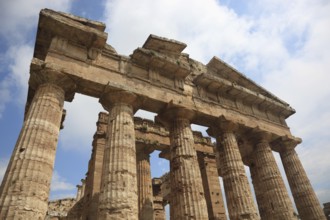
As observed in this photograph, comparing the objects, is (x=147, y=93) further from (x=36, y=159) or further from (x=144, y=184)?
(x=144, y=184)

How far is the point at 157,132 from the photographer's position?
1639cm

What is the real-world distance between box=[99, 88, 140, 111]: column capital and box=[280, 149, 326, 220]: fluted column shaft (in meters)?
10.0

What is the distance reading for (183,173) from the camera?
33.7 feet

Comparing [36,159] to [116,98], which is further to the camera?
[116,98]

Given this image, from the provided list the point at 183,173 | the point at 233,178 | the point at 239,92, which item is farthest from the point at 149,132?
the point at 233,178

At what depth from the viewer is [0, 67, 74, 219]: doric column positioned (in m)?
6.44

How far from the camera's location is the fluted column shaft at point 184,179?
9.53 m

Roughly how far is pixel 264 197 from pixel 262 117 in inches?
185

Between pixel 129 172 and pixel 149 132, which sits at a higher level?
pixel 149 132

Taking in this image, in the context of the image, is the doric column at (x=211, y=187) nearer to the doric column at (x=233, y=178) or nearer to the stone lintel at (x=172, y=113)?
the doric column at (x=233, y=178)

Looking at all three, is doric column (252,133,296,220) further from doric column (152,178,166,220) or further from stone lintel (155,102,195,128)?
doric column (152,178,166,220)

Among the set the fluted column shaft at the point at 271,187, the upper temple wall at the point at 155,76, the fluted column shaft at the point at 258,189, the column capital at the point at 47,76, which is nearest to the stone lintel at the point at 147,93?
the upper temple wall at the point at 155,76

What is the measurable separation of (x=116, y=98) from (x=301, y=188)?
10993 millimetres

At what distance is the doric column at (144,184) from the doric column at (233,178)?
170 inches
